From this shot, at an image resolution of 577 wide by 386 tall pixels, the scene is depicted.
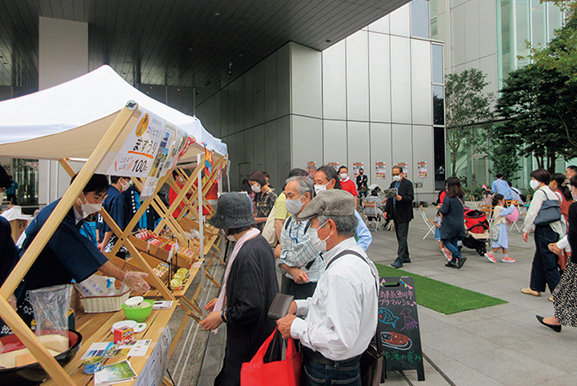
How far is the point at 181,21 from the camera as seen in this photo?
488 inches

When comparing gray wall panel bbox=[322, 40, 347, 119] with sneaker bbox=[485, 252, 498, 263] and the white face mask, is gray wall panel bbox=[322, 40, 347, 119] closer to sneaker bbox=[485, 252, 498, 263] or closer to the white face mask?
sneaker bbox=[485, 252, 498, 263]

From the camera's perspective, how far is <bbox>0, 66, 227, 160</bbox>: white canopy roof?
1.94 meters

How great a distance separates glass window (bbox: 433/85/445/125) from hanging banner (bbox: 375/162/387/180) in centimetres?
464

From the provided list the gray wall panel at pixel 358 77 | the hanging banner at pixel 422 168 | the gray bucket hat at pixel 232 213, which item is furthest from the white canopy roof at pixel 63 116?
the hanging banner at pixel 422 168

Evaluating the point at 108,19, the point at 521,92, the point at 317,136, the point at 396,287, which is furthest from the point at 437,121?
the point at 396,287

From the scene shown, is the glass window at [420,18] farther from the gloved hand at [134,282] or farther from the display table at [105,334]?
the display table at [105,334]

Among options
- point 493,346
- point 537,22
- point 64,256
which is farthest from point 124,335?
point 537,22

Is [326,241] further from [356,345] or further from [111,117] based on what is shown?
[111,117]

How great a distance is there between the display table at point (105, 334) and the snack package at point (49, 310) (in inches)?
8.3

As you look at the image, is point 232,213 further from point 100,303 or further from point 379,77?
point 379,77

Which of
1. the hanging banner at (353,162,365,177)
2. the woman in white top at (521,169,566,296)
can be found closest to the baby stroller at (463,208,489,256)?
the woman in white top at (521,169,566,296)

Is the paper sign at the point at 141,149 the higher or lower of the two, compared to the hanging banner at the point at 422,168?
lower

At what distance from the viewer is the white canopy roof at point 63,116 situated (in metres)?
1.94

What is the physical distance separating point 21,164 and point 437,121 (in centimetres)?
2158
